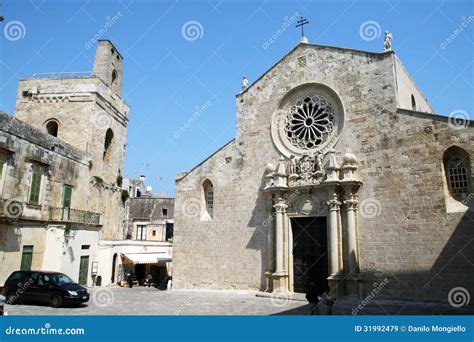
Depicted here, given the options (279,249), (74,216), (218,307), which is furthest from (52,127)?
(218,307)

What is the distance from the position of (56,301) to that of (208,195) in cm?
952

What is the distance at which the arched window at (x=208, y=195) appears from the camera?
20625mm

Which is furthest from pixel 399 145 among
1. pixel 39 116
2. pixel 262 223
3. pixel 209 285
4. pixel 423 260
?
pixel 39 116

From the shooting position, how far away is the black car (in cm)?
1333

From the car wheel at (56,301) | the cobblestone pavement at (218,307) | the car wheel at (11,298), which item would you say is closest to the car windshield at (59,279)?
the car wheel at (56,301)

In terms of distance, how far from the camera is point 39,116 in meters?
24.9

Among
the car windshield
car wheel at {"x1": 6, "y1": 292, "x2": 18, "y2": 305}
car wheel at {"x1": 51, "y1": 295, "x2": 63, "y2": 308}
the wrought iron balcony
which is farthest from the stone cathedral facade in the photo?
car wheel at {"x1": 6, "y1": 292, "x2": 18, "y2": 305}

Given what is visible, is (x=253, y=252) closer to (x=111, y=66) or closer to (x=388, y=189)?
(x=388, y=189)

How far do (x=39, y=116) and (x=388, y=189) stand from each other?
21.8m

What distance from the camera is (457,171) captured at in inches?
546

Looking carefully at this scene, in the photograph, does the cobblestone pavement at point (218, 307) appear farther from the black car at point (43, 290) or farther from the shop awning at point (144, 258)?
the shop awning at point (144, 258)

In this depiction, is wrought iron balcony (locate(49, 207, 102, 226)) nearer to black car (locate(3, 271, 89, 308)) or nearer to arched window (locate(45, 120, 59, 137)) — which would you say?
black car (locate(3, 271, 89, 308))

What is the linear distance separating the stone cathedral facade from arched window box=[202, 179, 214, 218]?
0.06 metres

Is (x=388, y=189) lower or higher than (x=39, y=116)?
lower
